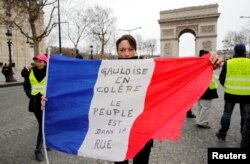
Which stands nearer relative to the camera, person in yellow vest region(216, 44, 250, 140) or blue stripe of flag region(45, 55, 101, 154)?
blue stripe of flag region(45, 55, 101, 154)

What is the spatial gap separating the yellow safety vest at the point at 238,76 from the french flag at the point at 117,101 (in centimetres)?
283

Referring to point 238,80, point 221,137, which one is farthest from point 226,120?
point 238,80

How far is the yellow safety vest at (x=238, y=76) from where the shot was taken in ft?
18.5

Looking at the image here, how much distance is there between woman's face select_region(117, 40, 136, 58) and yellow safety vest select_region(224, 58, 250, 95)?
10.7 feet

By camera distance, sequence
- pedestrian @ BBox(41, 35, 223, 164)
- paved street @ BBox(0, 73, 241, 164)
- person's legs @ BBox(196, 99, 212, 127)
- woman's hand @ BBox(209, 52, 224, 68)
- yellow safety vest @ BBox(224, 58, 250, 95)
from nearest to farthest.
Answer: woman's hand @ BBox(209, 52, 224, 68) → pedestrian @ BBox(41, 35, 223, 164) → paved street @ BBox(0, 73, 241, 164) → yellow safety vest @ BBox(224, 58, 250, 95) → person's legs @ BBox(196, 99, 212, 127)

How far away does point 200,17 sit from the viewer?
58.7 metres

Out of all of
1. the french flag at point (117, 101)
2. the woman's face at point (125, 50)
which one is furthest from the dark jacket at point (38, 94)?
the woman's face at point (125, 50)

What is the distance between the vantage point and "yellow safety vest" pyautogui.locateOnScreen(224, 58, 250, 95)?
5641mm

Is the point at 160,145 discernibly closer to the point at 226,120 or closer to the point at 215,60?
the point at 226,120

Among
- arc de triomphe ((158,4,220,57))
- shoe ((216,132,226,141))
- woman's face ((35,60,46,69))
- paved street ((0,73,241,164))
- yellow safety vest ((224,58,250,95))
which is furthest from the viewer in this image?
Result: arc de triomphe ((158,4,220,57))

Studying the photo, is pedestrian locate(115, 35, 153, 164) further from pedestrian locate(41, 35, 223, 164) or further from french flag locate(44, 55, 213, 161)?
french flag locate(44, 55, 213, 161)

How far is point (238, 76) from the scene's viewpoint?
568cm

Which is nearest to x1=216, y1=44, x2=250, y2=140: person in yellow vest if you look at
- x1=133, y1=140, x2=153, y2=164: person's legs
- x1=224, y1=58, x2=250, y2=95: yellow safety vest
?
x1=224, y1=58, x2=250, y2=95: yellow safety vest

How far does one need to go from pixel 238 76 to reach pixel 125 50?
11.1 ft
